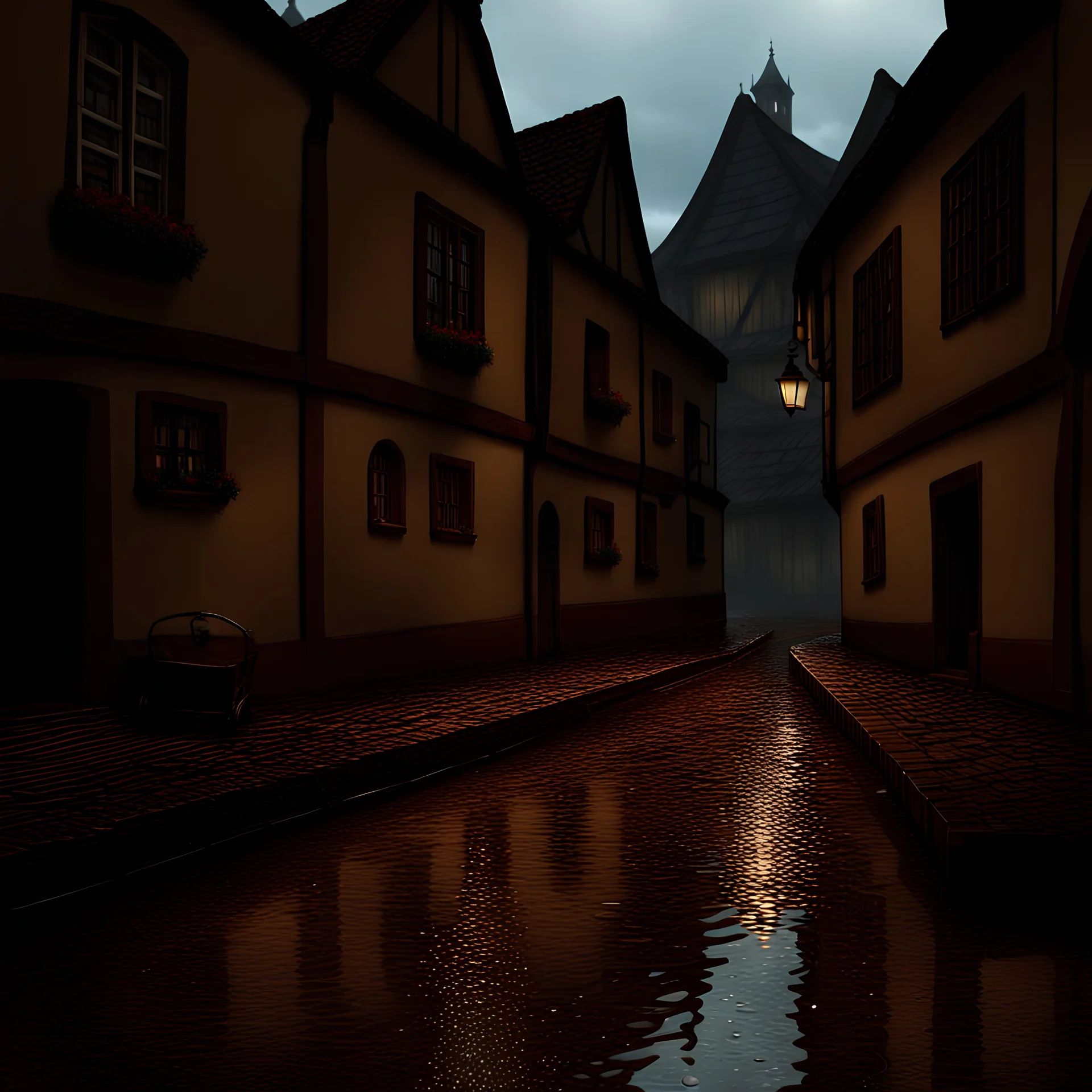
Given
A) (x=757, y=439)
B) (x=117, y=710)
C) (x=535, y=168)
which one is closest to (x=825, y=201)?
(x=757, y=439)

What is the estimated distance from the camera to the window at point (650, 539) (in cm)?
2408

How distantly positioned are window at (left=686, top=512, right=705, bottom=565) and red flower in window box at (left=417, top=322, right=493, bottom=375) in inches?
477

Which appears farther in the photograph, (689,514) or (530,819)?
(689,514)

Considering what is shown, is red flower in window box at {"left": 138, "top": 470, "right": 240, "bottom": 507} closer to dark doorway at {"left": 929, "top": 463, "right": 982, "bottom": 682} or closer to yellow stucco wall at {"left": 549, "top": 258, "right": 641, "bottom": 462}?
dark doorway at {"left": 929, "top": 463, "right": 982, "bottom": 682}

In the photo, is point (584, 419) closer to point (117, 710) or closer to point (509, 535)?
point (509, 535)

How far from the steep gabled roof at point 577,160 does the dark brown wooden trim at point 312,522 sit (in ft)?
25.3

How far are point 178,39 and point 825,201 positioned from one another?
99.8 feet

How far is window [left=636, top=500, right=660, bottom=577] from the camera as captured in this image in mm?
24078

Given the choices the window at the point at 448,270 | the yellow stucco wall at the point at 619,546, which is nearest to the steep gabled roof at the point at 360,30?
the window at the point at 448,270

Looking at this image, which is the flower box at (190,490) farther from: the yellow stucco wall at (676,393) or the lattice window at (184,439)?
the yellow stucco wall at (676,393)

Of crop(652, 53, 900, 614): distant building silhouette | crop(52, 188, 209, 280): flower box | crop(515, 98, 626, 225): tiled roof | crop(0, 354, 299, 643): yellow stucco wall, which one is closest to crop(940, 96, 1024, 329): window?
crop(0, 354, 299, 643): yellow stucco wall

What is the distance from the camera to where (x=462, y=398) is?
1600cm

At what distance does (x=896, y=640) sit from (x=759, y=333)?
25.6 metres

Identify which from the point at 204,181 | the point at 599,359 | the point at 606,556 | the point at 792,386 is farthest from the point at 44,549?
the point at 599,359
